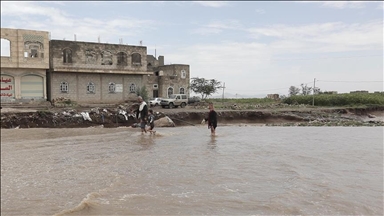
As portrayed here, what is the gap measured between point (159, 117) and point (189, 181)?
17.8 m

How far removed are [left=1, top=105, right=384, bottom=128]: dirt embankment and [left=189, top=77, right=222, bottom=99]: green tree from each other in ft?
68.7

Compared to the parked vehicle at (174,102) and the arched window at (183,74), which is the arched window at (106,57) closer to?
the parked vehicle at (174,102)

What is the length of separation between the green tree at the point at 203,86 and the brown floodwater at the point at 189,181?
1501 inches

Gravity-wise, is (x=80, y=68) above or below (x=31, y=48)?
below

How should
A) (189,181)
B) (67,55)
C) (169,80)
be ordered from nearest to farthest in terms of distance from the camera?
1. (189,181)
2. (67,55)
3. (169,80)

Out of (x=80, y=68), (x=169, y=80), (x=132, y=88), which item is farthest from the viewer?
(x=169, y=80)

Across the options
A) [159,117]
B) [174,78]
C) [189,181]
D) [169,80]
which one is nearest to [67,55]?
[169,80]

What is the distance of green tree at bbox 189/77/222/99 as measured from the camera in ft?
164

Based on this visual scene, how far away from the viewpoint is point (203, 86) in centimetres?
5016

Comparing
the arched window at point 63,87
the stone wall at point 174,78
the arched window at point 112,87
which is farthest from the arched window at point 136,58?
the arched window at point 63,87

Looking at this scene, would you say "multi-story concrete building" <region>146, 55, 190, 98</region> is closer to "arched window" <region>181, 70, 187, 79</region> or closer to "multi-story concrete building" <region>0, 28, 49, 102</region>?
"arched window" <region>181, 70, 187, 79</region>

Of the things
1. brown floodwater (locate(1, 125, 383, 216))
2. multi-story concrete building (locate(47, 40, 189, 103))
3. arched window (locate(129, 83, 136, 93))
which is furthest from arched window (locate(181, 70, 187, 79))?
brown floodwater (locate(1, 125, 383, 216))

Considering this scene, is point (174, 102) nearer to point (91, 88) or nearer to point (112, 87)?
point (112, 87)

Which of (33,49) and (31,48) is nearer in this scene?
(31,48)
